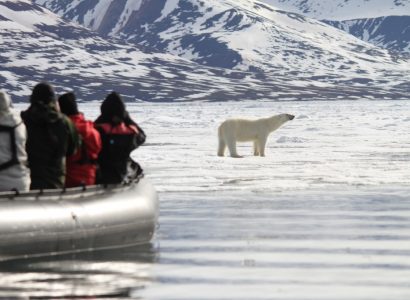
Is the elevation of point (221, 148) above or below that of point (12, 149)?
below

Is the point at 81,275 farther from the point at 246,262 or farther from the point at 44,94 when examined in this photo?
the point at 44,94

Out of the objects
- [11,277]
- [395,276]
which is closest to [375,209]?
[395,276]

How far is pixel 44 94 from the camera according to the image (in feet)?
43.8

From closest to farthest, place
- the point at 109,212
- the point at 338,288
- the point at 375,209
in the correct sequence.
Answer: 1. the point at 338,288
2. the point at 109,212
3. the point at 375,209

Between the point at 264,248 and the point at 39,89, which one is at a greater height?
the point at 39,89

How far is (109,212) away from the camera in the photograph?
13.7 m

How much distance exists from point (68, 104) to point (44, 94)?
1.04 metres

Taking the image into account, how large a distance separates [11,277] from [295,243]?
382 centimetres

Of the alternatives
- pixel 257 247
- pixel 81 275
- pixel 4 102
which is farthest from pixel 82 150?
pixel 81 275

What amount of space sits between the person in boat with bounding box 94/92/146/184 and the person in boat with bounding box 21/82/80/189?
106 centimetres

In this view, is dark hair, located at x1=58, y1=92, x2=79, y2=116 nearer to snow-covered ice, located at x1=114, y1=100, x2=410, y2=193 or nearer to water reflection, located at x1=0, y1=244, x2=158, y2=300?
water reflection, located at x1=0, y1=244, x2=158, y2=300

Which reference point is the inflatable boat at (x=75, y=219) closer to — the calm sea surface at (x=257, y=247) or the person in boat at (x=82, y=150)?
the calm sea surface at (x=257, y=247)

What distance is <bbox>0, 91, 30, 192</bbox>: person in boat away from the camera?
505 inches

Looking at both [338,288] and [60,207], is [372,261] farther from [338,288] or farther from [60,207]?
[60,207]
